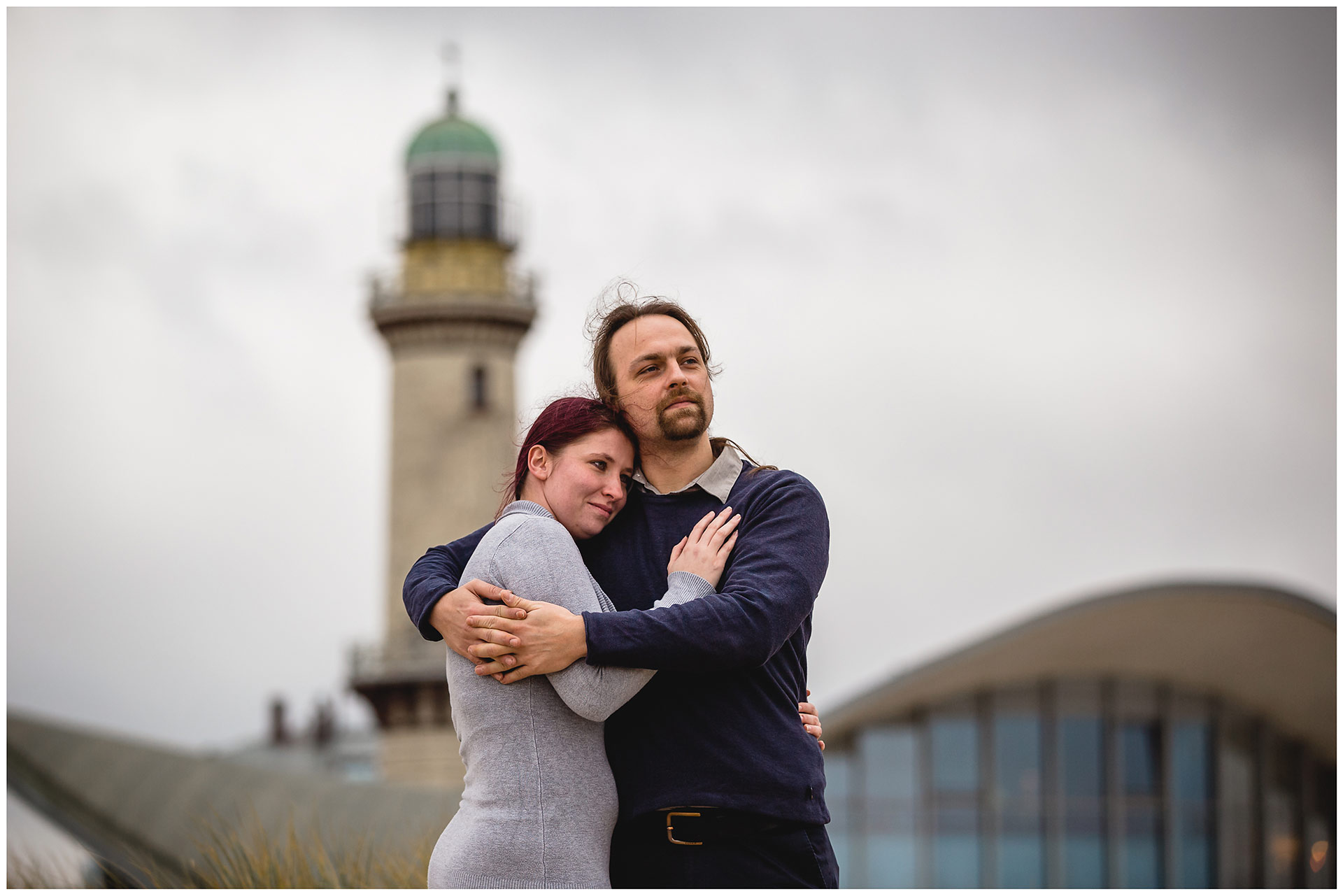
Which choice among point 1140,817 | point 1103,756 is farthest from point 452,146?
point 1140,817

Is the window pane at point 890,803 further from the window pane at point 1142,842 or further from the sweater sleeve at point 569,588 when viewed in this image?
the sweater sleeve at point 569,588

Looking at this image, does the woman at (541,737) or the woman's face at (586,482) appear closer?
the woman at (541,737)

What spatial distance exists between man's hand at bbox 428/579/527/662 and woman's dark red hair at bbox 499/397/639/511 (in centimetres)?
42

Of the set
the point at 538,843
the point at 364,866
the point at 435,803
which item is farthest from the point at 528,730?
the point at 435,803

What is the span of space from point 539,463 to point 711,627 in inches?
25.7

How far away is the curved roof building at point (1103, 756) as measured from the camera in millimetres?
26203

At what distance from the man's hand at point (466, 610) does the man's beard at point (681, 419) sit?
603 millimetres

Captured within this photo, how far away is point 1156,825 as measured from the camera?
26688 millimetres

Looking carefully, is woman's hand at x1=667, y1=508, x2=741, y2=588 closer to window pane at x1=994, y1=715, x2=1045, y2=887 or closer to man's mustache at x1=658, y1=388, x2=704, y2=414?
man's mustache at x1=658, y1=388, x2=704, y2=414

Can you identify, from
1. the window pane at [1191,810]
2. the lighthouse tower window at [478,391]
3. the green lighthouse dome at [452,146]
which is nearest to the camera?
the window pane at [1191,810]

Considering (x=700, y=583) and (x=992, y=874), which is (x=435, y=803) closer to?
(x=700, y=583)

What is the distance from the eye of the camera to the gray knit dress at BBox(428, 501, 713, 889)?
3512 mm

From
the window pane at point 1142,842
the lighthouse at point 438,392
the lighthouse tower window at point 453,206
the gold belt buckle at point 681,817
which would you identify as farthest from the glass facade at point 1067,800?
the gold belt buckle at point 681,817

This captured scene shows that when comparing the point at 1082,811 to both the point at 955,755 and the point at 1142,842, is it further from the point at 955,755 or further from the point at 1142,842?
the point at 955,755
